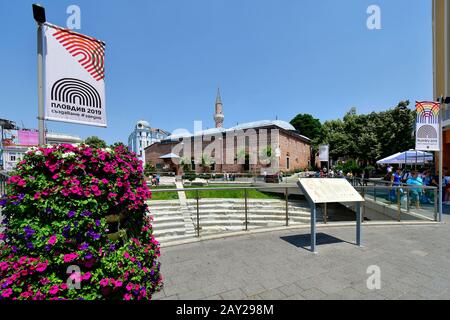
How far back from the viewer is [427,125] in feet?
21.5

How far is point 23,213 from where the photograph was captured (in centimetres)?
212

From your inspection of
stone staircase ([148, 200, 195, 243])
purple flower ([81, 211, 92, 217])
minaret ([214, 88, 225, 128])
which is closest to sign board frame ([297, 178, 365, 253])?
purple flower ([81, 211, 92, 217])

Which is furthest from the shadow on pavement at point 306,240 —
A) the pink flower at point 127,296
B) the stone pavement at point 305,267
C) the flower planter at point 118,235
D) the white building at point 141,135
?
the white building at point 141,135

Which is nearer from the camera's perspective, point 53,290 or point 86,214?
point 53,290

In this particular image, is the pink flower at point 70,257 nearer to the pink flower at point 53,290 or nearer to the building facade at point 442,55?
the pink flower at point 53,290

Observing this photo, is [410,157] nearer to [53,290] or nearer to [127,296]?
[127,296]

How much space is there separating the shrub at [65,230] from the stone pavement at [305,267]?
0.78 metres

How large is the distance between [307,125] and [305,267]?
60.0m

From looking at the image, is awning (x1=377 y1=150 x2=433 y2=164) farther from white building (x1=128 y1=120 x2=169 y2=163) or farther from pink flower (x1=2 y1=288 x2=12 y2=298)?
white building (x1=128 y1=120 x2=169 y2=163)

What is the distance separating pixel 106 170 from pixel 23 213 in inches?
34.1

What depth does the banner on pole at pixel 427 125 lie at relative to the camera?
6504mm

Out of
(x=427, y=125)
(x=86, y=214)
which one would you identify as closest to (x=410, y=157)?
(x=427, y=125)
